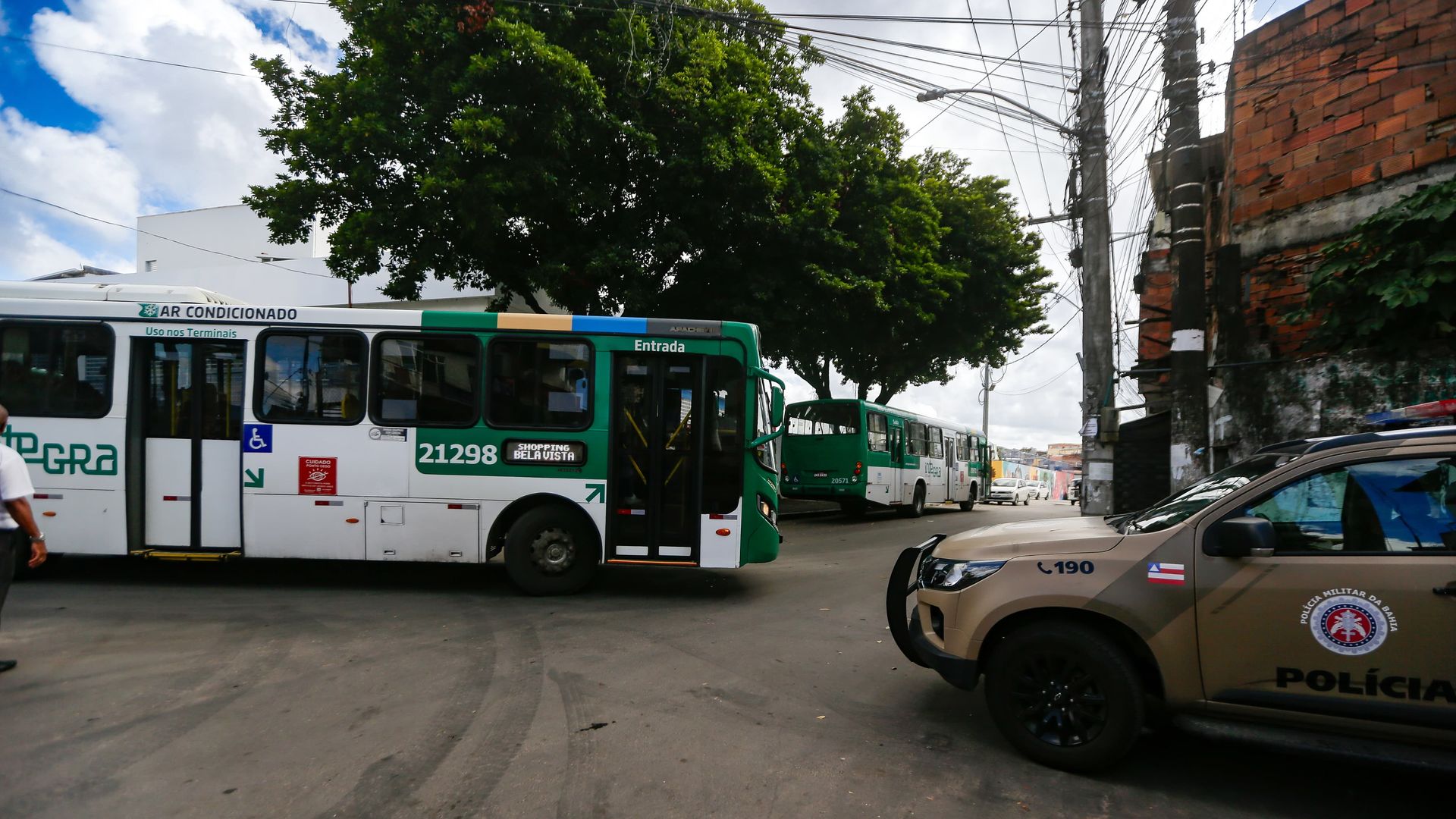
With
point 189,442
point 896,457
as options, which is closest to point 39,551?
point 189,442

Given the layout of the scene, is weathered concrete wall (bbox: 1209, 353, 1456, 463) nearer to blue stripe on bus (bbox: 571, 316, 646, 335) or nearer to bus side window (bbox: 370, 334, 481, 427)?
blue stripe on bus (bbox: 571, 316, 646, 335)

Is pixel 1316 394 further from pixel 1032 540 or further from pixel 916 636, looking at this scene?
pixel 916 636

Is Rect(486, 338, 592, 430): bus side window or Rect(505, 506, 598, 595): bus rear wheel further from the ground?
Rect(486, 338, 592, 430): bus side window

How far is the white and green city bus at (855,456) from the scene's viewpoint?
18.0 metres

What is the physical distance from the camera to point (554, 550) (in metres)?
7.90

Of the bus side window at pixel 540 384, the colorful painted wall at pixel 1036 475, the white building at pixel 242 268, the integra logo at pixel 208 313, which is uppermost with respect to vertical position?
the white building at pixel 242 268

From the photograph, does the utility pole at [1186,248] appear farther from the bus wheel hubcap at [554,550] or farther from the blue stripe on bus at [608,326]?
the bus wheel hubcap at [554,550]

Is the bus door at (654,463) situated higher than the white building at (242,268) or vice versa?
the white building at (242,268)

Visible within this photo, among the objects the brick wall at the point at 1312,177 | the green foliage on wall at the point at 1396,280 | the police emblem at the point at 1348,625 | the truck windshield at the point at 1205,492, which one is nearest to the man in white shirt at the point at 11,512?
the truck windshield at the point at 1205,492

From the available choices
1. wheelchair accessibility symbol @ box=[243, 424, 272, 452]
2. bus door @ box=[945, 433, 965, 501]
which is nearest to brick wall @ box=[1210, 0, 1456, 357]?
wheelchair accessibility symbol @ box=[243, 424, 272, 452]

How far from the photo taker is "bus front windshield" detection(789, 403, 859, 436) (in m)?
18.1

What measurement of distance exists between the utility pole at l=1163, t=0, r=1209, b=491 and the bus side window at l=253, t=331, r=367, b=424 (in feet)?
27.7

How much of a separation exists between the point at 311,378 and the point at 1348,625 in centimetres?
837

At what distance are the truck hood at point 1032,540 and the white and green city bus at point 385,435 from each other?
11.8ft
